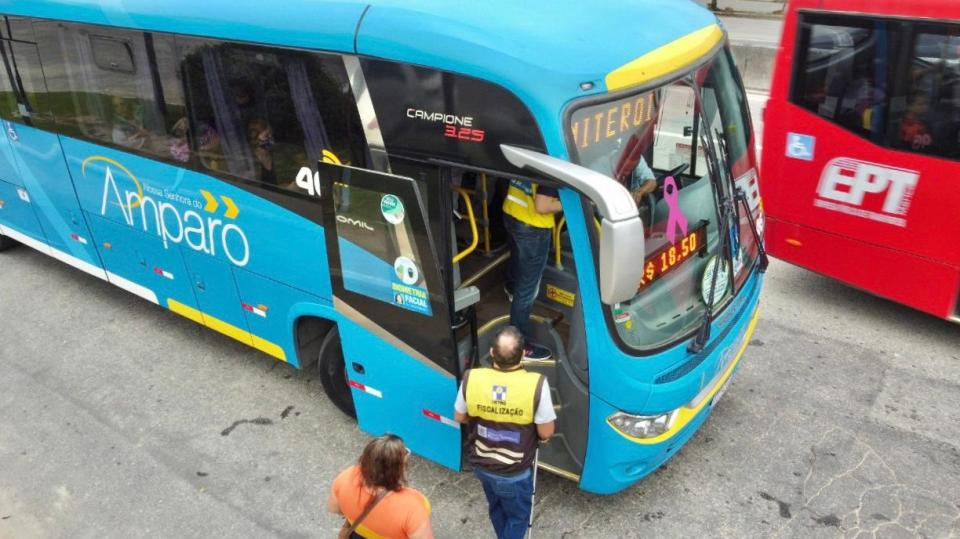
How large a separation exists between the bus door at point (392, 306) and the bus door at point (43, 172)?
3.64m

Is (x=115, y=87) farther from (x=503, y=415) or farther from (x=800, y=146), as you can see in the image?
(x=800, y=146)

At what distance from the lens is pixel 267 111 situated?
4598 millimetres

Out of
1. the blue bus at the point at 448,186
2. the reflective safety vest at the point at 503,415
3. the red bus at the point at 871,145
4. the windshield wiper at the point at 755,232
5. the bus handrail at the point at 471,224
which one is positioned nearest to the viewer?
the reflective safety vest at the point at 503,415

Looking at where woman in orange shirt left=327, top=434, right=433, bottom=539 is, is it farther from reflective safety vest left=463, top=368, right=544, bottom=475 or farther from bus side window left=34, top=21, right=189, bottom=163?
bus side window left=34, top=21, right=189, bottom=163

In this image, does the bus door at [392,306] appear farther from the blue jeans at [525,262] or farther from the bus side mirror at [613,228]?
the bus side mirror at [613,228]

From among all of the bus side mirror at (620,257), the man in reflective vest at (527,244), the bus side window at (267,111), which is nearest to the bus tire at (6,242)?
the bus side window at (267,111)

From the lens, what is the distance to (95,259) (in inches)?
270

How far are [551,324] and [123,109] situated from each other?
151 inches

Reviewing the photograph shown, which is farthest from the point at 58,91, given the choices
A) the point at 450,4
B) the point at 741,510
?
the point at 741,510

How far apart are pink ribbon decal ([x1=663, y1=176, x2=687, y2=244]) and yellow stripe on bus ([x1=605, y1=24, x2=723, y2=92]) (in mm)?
625

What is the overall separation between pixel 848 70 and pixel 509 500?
4750mm

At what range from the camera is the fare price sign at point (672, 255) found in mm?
3928

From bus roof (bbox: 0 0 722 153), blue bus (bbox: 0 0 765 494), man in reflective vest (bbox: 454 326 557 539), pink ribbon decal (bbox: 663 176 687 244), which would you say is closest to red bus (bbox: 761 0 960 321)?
blue bus (bbox: 0 0 765 494)

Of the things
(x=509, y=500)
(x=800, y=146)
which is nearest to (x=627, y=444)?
(x=509, y=500)
